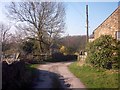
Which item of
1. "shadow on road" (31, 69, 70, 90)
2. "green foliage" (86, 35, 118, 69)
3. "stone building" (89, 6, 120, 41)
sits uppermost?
"stone building" (89, 6, 120, 41)

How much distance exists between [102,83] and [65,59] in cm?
3042

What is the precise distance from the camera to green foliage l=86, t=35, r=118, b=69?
22.1 m

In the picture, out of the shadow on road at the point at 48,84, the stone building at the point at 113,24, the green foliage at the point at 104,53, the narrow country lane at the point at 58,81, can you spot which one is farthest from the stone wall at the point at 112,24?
the shadow on road at the point at 48,84

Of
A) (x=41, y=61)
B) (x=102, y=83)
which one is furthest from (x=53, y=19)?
(x=102, y=83)

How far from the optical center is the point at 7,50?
41.3 meters

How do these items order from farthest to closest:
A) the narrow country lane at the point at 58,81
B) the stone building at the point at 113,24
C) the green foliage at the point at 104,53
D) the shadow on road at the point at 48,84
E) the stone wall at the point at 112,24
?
the stone wall at the point at 112,24 → the stone building at the point at 113,24 → the green foliage at the point at 104,53 → the narrow country lane at the point at 58,81 → the shadow on road at the point at 48,84

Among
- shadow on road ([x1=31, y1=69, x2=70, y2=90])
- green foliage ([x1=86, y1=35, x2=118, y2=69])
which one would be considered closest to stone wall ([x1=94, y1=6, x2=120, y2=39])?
green foliage ([x1=86, y1=35, x2=118, y2=69])

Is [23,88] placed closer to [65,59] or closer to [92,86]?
[92,86]

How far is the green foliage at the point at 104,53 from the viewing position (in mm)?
22109

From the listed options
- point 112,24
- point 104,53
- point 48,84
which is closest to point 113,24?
point 112,24

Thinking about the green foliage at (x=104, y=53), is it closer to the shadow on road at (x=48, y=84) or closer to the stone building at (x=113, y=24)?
the stone building at (x=113, y=24)

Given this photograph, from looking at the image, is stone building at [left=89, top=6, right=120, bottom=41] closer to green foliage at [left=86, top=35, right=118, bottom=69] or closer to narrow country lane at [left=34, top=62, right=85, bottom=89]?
green foliage at [left=86, top=35, right=118, bottom=69]

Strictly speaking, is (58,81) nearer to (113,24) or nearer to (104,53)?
(104,53)

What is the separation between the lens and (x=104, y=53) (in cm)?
2247
